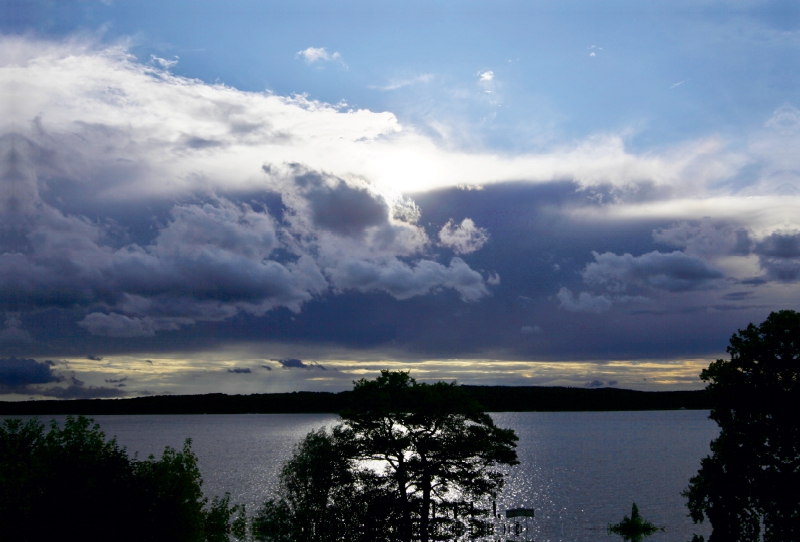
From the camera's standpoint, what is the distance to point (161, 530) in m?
34.2

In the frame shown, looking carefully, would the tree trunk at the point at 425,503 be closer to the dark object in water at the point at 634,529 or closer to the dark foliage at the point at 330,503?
the dark foliage at the point at 330,503

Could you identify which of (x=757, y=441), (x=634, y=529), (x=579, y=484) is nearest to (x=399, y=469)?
(x=757, y=441)

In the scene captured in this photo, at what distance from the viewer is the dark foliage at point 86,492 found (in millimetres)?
31062

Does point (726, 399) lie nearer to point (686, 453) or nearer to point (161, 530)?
point (161, 530)

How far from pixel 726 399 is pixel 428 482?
21066 millimetres

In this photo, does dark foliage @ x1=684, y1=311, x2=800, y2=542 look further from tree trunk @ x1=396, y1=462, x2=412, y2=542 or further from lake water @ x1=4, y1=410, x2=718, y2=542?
lake water @ x1=4, y1=410, x2=718, y2=542

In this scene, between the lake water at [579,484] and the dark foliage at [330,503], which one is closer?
the dark foliage at [330,503]

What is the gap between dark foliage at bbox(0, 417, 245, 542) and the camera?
102 ft

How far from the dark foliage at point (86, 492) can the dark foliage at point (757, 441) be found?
3059 centimetres

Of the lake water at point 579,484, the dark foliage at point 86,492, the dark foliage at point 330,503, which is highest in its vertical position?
the dark foliage at point 86,492

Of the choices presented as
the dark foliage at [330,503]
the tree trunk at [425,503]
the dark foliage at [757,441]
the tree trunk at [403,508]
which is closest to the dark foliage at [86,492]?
the dark foliage at [330,503]

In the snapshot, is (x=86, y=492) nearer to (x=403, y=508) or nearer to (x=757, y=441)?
(x=403, y=508)

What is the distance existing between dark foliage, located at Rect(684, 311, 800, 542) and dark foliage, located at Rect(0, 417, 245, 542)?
1204 inches

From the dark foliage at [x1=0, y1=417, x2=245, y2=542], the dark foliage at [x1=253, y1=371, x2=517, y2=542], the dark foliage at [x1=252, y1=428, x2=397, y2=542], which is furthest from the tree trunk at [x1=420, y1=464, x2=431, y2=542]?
the dark foliage at [x1=0, y1=417, x2=245, y2=542]
